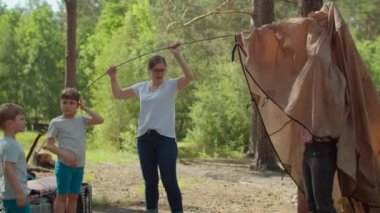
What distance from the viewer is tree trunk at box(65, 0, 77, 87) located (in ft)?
38.2

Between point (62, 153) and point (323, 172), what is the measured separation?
236cm

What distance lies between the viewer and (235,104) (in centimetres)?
2578

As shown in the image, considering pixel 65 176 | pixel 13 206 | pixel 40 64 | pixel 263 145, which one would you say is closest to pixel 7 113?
pixel 13 206

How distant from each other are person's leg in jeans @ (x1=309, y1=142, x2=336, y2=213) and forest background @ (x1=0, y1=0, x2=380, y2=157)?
294 cm

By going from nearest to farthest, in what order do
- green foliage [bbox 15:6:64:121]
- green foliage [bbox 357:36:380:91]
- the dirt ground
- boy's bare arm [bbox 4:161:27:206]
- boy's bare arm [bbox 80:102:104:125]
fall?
1. boy's bare arm [bbox 4:161:27:206]
2. boy's bare arm [bbox 80:102:104:125]
3. the dirt ground
4. green foliage [bbox 357:36:380:91]
5. green foliage [bbox 15:6:64:121]

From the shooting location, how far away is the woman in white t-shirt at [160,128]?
541 centimetres

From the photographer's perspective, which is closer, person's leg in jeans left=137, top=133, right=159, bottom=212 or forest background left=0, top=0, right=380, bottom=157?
person's leg in jeans left=137, top=133, right=159, bottom=212

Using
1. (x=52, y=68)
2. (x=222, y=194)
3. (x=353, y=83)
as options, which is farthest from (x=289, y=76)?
(x=52, y=68)

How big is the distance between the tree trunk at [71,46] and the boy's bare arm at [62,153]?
20.1 ft

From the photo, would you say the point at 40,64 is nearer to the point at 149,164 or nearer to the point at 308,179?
the point at 149,164

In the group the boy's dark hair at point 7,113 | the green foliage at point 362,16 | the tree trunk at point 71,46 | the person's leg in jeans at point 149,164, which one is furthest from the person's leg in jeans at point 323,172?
the green foliage at point 362,16

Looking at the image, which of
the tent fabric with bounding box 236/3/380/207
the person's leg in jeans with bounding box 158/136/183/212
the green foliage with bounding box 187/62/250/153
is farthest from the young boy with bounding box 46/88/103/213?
the green foliage with bounding box 187/62/250/153

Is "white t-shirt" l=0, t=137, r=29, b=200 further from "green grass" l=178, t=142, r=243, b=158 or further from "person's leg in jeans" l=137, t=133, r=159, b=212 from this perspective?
"green grass" l=178, t=142, r=243, b=158

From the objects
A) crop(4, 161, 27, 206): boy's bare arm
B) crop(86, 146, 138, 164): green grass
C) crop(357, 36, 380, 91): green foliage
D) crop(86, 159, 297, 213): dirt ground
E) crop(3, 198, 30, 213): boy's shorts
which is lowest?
crop(86, 146, 138, 164): green grass
